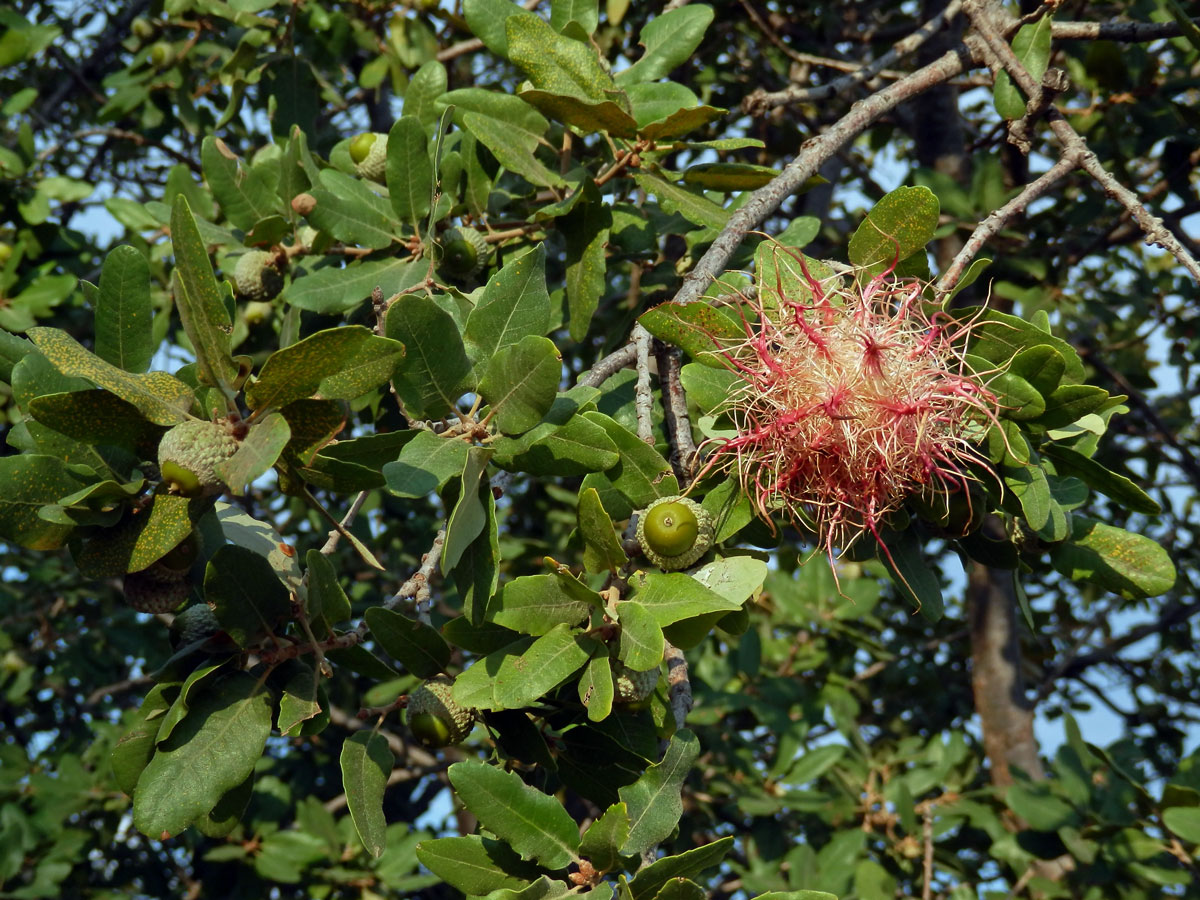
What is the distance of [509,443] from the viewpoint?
1.36 metres

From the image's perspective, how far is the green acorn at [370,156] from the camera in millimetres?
2227

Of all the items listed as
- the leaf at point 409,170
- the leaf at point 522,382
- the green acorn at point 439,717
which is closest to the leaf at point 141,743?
the green acorn at point 439,717

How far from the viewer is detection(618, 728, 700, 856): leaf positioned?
126 cm

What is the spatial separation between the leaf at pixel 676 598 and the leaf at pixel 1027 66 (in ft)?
3.89

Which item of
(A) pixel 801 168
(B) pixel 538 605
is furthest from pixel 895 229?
(B) pixel 538 605

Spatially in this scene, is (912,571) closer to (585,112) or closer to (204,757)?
(585,112)

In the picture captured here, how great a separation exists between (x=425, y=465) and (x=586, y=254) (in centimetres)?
76

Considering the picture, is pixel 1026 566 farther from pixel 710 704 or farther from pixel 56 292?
pixel 56 292

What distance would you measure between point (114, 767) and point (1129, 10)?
3.21 metres

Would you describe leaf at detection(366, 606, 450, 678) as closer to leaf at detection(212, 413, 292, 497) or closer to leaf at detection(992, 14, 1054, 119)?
leaf at detection(212, 413, 292, 497)

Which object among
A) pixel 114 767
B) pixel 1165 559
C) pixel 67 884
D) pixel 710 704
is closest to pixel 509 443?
pixel 114 767

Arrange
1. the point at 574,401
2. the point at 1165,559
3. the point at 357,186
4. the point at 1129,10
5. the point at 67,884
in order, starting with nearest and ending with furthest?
1. the point at 574,401
2. the point at 1165,559
3. the point at 357,186
4. the point at 1129,10
5. the point at 67,884

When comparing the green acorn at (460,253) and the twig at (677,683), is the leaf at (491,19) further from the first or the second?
the twig at (677,683)

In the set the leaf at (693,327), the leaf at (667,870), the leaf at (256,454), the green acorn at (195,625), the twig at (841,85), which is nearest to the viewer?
the leaf at (256,454)
